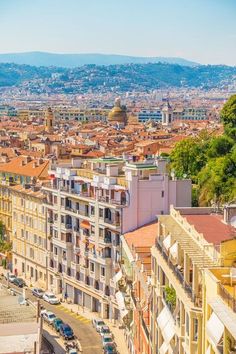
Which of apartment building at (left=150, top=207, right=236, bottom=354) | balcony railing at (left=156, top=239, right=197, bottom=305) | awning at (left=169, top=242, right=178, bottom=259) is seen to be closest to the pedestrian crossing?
apartment building at (left=150, top=207, right=236, bottom=354)

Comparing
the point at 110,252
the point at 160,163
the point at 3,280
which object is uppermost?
the point at 160,163

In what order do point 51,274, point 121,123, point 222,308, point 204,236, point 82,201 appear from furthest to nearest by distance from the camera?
point 121,123 < point 51,274 < point 82,201 < point 204,236 < point 222,308

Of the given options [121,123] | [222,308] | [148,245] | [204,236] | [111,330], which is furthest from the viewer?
[121,123]

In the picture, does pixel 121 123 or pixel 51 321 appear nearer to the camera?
pixel 51 321

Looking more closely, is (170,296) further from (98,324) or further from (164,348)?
(98,324)

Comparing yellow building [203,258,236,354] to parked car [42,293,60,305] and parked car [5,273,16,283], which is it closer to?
parked car [42,293,60,305]

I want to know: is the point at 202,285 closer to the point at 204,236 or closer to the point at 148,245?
the point at 204,236

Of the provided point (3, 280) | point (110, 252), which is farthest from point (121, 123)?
point (110, 252)

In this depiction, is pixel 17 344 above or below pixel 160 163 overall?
below
